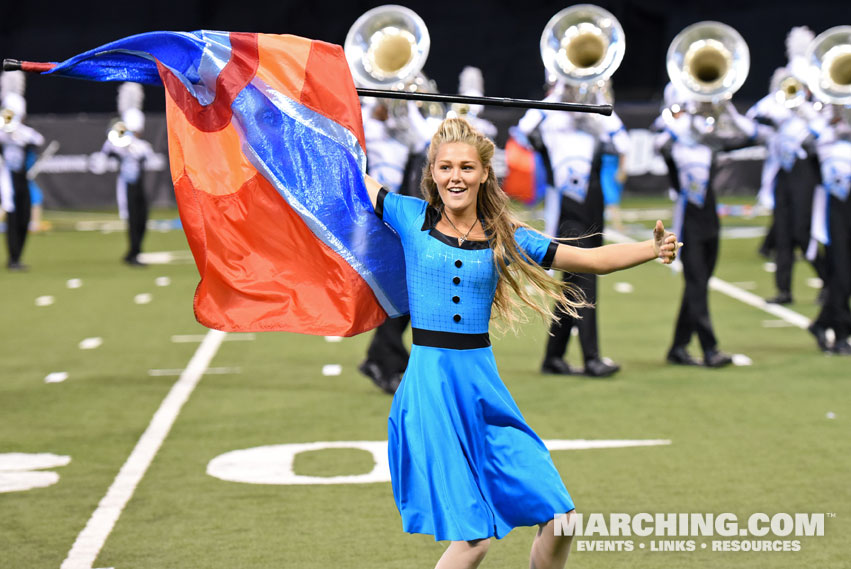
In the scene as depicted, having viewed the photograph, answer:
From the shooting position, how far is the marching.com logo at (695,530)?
4.93 m

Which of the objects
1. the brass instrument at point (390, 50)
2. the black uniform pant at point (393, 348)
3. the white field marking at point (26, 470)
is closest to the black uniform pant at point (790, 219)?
the brass instrument at point (390, 50)

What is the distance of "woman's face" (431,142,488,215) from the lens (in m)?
3.92

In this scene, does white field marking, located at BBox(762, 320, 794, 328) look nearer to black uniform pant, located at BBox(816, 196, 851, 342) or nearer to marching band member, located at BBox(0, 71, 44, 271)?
black uniform pant, located at BBox(816, 196, 851, 342)

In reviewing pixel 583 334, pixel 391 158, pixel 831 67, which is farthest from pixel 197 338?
pixel 831 67

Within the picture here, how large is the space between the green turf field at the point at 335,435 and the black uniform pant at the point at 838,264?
0.32 meters

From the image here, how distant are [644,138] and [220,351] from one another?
17590mm

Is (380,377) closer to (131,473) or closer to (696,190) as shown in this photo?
(131,473)

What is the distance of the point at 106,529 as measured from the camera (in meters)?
5.11

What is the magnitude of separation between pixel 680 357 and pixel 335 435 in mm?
3121

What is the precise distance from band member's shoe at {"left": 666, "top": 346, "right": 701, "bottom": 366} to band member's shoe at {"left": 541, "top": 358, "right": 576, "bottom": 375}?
0.83 meters

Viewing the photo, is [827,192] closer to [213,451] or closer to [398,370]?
[398,370]

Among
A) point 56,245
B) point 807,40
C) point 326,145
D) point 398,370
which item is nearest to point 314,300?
point 326,145

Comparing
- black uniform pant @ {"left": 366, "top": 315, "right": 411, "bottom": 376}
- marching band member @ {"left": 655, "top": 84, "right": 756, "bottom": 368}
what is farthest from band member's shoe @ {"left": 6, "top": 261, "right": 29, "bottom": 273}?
marching band member @ {"left": 655, "top": 84, "right": 756, "bottom": 368}

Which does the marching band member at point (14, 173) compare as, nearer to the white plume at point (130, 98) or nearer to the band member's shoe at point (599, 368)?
the white plume at point (130, 98)
